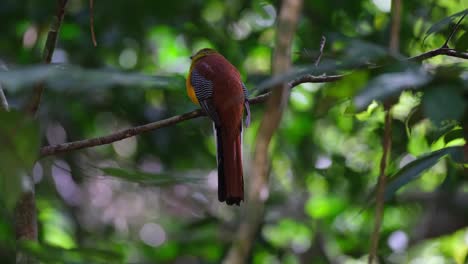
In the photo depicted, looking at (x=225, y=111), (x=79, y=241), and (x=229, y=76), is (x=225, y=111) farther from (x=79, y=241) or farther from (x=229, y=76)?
(x=79, y=241)

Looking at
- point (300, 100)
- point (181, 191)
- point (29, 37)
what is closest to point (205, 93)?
point (300, 100)

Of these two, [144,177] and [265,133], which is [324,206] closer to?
[144,177]

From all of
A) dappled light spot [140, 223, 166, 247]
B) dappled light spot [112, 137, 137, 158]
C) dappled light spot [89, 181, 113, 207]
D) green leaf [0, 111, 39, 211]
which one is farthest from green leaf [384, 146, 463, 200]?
dappled light spot [89, 181, 113, 207]

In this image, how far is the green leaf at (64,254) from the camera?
74.5 inches

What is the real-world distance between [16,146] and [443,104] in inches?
40.5

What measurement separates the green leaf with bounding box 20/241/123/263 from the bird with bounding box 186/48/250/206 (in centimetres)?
135

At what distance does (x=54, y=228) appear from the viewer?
235 inches

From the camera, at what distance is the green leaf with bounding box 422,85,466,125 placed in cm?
178

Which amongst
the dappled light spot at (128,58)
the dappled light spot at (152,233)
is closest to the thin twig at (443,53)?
the dappled light spot at (128,58)

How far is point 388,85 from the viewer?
1.74 m

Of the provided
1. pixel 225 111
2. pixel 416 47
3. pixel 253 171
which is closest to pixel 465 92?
pixel 253 171

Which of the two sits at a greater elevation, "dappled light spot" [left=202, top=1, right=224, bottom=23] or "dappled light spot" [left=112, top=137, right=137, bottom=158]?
"dappled light spot" [left=202, top=1, right=224, bottom=23]

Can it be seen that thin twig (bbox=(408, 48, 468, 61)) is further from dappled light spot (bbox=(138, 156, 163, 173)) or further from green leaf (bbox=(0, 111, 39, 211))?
dappled light spot (bbox=(138, 156, 163, 173))

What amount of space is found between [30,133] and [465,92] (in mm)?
1119
